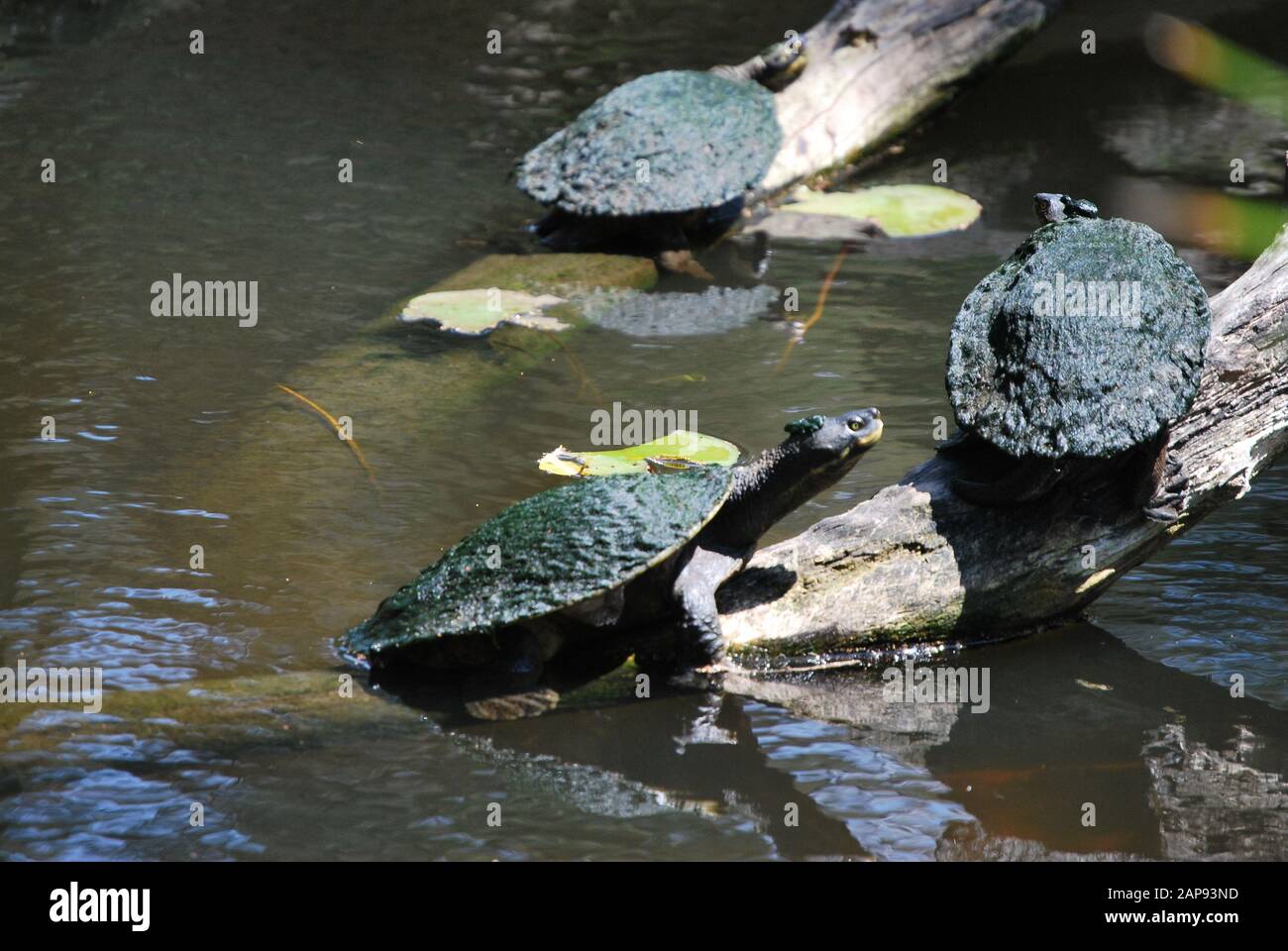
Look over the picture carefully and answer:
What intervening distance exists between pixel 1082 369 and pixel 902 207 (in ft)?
14.8

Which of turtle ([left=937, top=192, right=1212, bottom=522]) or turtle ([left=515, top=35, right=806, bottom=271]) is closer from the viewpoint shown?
turtle ([left=937, top=192, right=1212, bottom=522])

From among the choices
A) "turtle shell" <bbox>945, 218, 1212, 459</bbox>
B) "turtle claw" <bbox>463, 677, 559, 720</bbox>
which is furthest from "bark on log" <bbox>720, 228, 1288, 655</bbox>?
"turtle claw" <bbox>463, 677, 559, 720</bbox>

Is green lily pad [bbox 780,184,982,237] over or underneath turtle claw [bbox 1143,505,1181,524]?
over

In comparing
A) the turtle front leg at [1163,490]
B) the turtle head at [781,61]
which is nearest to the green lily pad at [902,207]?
the turtle head at [781,61]

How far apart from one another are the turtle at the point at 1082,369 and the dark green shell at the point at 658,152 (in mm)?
3857

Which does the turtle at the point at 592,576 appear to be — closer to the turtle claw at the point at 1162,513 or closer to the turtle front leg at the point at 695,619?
the turtle front leg at the point at 695,619

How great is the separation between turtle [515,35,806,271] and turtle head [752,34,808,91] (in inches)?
19.6

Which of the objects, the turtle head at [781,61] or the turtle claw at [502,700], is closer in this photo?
the turtle claw at [502,700]

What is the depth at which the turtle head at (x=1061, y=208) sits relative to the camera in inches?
174

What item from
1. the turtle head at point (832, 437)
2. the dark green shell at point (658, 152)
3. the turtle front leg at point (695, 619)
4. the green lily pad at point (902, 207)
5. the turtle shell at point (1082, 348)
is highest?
the dark green shell at point (658, 152)

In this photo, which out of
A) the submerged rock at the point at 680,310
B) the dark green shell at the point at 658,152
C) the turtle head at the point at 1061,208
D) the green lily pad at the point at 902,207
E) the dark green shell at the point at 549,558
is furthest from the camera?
the green lily pad at the point at 902,207

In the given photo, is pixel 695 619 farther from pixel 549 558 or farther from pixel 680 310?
pixel 680 310

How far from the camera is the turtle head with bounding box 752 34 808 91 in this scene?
8.65 metres

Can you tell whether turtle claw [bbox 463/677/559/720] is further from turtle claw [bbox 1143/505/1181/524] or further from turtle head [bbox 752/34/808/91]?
turtle head [bbox 752/34/808/91]
